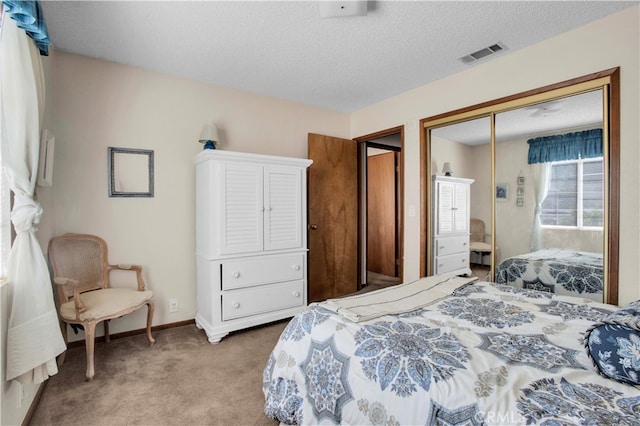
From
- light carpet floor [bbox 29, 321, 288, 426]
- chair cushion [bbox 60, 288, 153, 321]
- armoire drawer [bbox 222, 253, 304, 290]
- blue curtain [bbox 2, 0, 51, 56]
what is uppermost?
blue curtain [bbox 2, 0, 51, 56]

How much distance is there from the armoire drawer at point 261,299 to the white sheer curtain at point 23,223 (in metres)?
1.24

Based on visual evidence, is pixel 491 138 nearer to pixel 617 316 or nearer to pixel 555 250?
pixel 555 250

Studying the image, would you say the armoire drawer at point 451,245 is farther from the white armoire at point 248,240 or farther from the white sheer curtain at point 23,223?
the white sheer curtain at point 23,223

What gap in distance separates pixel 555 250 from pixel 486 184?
2.59 ft

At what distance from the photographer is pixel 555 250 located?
2.46 metres

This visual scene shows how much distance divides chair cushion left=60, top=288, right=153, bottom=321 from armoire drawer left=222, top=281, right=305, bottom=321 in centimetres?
67

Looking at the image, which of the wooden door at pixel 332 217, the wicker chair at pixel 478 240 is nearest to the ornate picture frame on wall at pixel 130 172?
the wooden door at pixel 332 217

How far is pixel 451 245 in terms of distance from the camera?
10.7ft

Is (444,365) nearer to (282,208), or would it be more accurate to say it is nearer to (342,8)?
(342,8)

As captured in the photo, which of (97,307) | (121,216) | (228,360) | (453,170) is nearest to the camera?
(97,307)

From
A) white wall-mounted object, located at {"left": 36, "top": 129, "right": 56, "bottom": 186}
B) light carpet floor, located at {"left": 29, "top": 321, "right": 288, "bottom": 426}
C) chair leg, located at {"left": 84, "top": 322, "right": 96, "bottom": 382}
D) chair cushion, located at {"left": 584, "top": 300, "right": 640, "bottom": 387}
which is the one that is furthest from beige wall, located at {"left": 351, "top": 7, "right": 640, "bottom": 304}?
white wall-mounted object, located at {"left": 36, "top": 129, "right": 56, "bottom": 186}

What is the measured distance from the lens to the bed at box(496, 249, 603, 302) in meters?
2.24

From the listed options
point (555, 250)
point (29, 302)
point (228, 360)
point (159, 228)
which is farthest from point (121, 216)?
point (555, 250)

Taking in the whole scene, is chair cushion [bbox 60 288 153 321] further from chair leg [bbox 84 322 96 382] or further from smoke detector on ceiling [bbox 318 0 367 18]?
smoke detector on ceiling [bbox 318 0 367 18]
